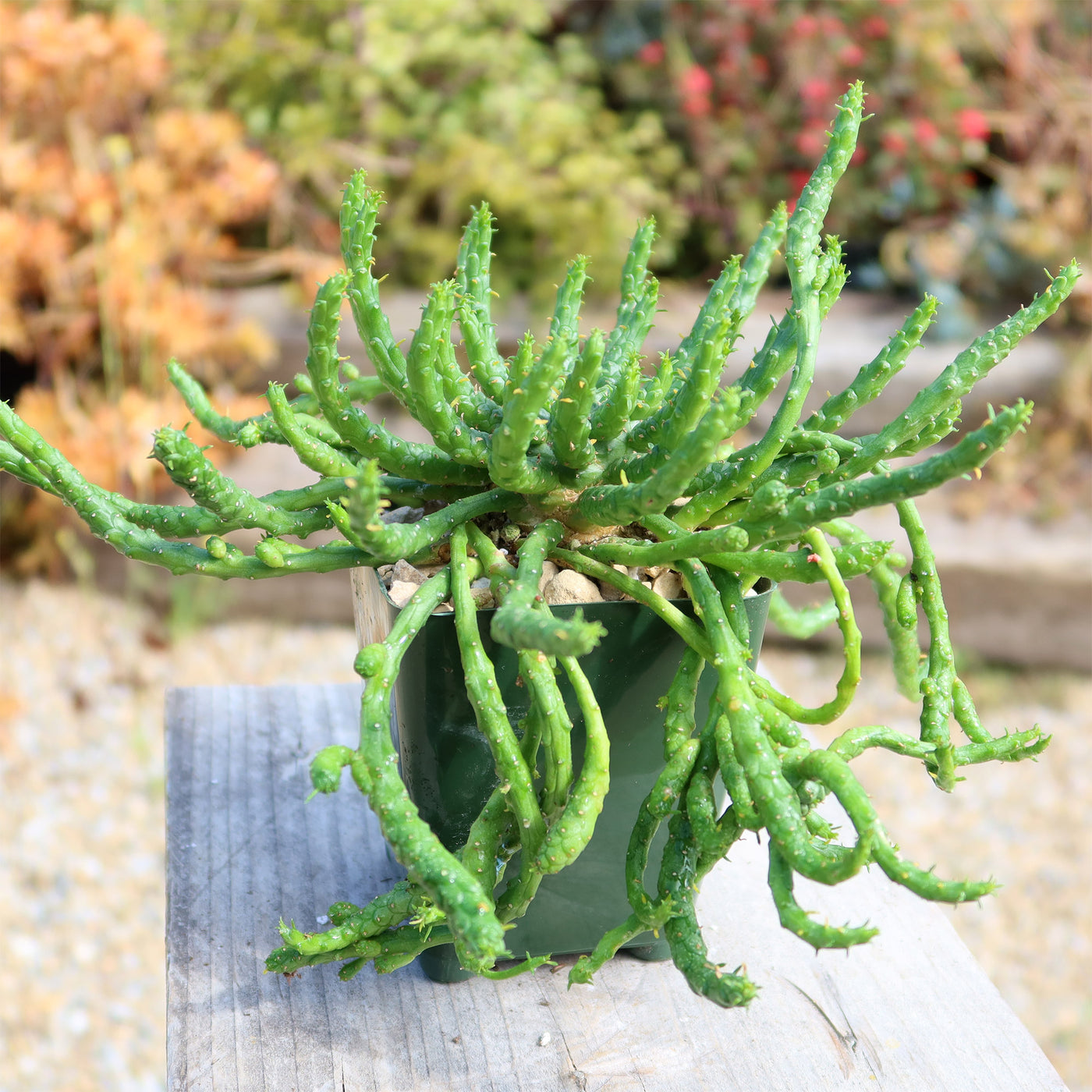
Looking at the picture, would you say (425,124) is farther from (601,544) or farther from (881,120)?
(601,544)

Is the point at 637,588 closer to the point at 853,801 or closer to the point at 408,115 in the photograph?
the point at 853,801

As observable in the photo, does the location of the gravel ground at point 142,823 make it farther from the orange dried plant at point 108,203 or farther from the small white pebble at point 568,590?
the small white pebble at point 568,590

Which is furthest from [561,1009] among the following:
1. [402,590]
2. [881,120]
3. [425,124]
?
[881,120]

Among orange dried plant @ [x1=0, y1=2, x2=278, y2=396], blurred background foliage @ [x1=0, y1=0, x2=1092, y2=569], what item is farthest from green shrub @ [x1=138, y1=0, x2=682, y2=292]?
orange dried plant @ [x1=0, y1=2, x2=278, y2=396]

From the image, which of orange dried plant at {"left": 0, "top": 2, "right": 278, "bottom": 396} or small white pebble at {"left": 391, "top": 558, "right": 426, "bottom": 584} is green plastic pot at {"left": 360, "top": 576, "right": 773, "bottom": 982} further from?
orange dried plant at {"left": 0, "top": 2, "right": 278, "bottom": 396}

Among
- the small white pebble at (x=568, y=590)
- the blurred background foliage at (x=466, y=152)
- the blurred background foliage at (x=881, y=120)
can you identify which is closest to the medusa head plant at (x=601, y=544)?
the small white pebble at (x=568, y=590)

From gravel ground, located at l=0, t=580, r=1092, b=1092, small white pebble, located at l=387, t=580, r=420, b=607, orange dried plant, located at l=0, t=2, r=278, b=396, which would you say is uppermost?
small white pebble, located at l=387, t=580, r=420, b=607

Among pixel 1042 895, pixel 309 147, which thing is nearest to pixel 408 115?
pixel 309 147
